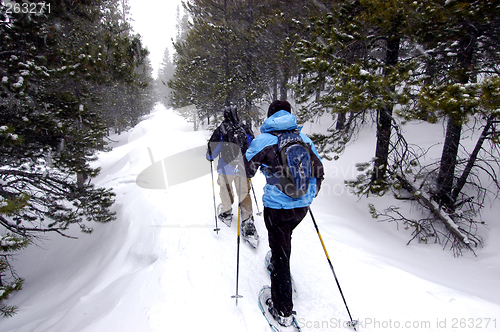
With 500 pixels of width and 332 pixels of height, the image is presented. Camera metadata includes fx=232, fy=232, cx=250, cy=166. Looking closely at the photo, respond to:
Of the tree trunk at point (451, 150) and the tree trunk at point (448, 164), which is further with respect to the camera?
the tree trunk at point (448, 164)

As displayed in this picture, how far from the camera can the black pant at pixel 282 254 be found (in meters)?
2.76

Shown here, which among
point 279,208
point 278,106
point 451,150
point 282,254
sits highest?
point 278,106

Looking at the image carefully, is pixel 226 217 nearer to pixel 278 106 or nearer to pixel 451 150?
pixel 278 106

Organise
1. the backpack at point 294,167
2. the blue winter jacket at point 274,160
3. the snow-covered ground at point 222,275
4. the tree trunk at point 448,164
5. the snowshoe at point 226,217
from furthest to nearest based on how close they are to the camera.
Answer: the tree trunk at point 448,164, the snowshoe at point 226,217, the snow-covered ground at point 222,275, the blue winter jacket at point 274,160, the backpack at point 294,167

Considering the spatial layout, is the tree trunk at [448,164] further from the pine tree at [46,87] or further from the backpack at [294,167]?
the pine tree at [46,87]

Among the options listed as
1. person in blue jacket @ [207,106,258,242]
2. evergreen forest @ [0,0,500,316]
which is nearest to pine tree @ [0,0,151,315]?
evergreen forest @ [0,0,500,316]

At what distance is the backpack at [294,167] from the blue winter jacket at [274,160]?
84 millimetres

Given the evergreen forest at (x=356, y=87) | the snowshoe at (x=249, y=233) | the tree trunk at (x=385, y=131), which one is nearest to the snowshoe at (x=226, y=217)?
the snowshoe at (x=249, y=233)

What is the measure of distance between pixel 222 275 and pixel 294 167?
2116 mm

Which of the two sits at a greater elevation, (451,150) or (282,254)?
(451,150)

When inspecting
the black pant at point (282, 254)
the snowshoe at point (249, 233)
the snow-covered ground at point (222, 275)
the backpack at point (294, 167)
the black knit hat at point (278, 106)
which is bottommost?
the snow-covered ground at point (222, 275)

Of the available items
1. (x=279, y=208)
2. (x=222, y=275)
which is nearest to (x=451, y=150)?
(x=279, y=208)

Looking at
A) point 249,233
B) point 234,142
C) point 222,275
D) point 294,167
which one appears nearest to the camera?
point 294,167

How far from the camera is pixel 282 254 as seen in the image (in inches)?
109
